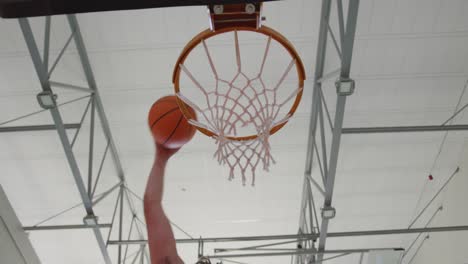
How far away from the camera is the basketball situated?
4.09 meters

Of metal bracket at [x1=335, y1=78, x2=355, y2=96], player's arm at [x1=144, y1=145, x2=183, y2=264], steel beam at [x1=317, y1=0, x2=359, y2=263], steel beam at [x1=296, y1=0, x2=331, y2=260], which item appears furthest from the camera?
steel beam at [x1=296, y1=0, x2=331, y2=260]

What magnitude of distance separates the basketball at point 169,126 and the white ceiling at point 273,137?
109cm

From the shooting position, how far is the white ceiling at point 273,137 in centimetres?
479

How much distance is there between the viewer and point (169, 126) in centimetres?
408

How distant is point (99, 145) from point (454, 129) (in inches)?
183

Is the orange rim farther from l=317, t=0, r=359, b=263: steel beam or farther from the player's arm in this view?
l=317, t=0, r=359, b=263: steel beam

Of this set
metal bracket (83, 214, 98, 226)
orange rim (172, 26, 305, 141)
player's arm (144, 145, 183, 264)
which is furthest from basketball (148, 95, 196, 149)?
metal bracket (83, 214, 98, 226)

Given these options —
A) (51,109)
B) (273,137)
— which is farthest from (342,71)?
(51,109)

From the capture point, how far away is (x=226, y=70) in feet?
16.8

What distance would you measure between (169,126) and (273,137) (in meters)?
2.03

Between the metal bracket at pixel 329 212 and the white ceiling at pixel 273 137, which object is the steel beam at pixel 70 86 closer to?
the white ceiling at pixel 273 137

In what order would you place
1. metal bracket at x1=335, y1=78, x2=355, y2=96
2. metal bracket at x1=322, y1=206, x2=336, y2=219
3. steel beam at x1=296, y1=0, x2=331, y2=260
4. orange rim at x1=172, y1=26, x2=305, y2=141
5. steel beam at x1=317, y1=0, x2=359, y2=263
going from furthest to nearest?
metal bracket at x1=322, y1=206, x2=336, y2=219
steel beam at x1=296, y1=0, x2=331, y2=260
metal bracket at x1=335, y1=78, x2=355, y2=96
steel beam at x1=317, y1=0, x2=359, y2=263
orange rim at x1=172, y1=26, x2=305, y2=141

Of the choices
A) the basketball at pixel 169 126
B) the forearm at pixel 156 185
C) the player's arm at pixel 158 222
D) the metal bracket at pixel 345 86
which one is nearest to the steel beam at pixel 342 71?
the metal bracket at pixel 345 86

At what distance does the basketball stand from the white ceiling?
3.59ft
